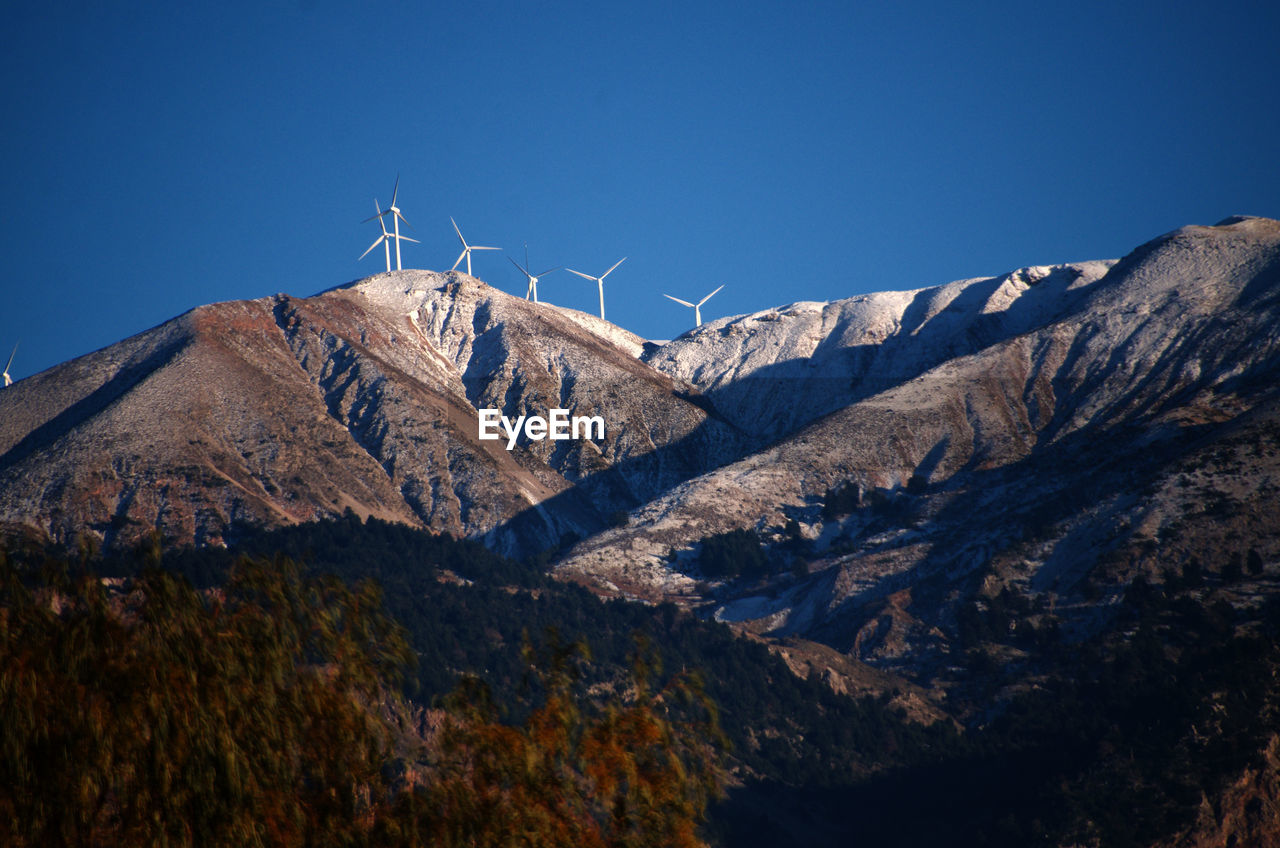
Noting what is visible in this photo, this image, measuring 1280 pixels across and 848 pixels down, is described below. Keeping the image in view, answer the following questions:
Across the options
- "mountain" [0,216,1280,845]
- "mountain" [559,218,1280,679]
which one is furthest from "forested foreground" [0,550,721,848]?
"mountain" [559,218,1280,679]

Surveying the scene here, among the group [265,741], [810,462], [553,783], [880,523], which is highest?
[810,462]

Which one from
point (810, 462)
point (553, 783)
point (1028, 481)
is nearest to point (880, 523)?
point (1028, 481)

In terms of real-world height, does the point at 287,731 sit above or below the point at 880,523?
below

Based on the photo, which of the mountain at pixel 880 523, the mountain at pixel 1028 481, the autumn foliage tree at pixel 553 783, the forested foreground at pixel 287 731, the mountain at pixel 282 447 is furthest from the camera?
the mountain at pixel 282 447

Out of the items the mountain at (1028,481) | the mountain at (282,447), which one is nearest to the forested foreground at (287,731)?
the mountain at (1028,481)

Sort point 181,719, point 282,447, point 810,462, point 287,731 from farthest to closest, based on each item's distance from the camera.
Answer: point 810,462, point 282,447, point 287,731, point 181,719

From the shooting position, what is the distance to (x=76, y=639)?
2056 cm

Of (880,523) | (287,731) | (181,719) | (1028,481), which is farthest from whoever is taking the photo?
(880,523)

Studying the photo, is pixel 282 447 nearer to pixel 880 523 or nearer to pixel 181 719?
pixel 880 523

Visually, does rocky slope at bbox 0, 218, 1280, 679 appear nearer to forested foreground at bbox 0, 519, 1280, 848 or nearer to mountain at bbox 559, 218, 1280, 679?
mountain at bbox 559, 218, 1280, 679

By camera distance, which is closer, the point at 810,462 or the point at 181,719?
the point at 181,719

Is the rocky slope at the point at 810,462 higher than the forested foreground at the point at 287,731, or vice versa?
the rocky slope at the point at 810,462

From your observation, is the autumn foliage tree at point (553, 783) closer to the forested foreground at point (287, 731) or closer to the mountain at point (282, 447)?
the forested foreground at point (287, 731)

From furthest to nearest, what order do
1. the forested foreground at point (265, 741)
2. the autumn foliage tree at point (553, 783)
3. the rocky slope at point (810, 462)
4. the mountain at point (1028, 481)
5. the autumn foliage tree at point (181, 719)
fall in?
the rocky slope at point (810, 462) → the mountain at point (1028, 481) → the autumn foliage tree at point (553, 783) → the forested foreground at point (265, 741) → the autumn foliage tree at point (181, 719)
